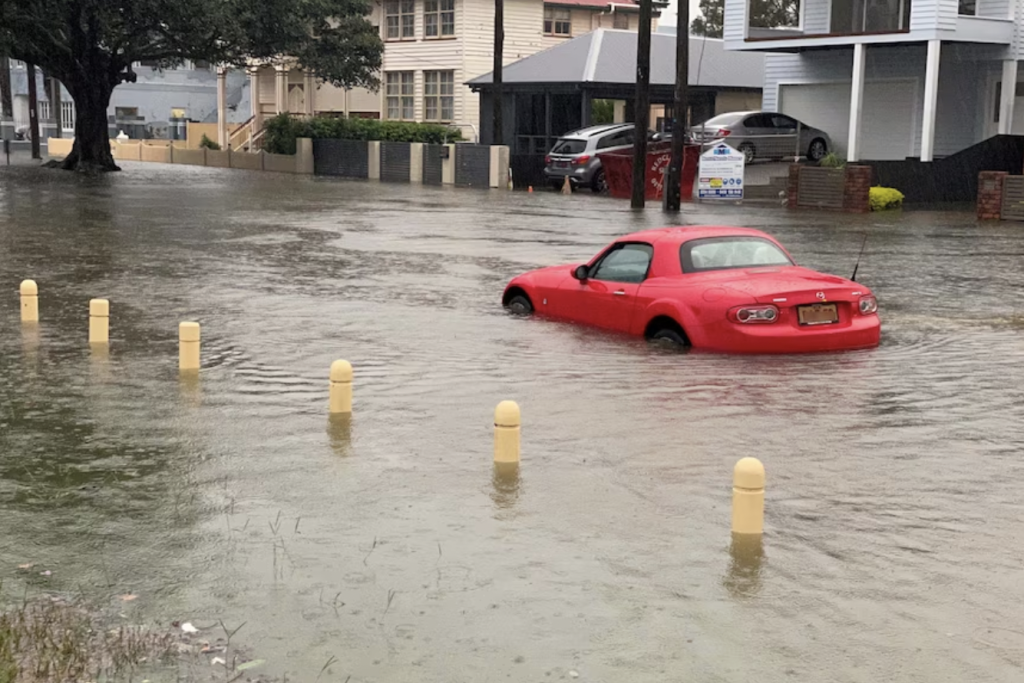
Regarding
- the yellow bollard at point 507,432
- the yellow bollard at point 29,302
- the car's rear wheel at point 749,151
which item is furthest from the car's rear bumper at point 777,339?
the car's rear wheel at point 749,151

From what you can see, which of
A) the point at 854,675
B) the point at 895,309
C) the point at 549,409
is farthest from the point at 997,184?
the point at 854,675

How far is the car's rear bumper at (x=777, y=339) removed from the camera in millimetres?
13031

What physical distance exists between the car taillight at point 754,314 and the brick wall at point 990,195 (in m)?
21.4

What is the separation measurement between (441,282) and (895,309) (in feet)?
19.2

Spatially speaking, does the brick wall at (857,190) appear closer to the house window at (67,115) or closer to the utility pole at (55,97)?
the utility pole at (55,97)

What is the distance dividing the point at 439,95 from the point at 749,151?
66.6 feet

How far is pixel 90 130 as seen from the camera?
52.3m

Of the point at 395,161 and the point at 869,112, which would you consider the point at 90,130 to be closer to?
the point at 395,161

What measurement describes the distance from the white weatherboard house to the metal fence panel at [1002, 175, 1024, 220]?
5.44m

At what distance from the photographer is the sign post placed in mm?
38344

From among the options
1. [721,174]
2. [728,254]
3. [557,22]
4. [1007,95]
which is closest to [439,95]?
[557,22]

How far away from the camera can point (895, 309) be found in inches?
663

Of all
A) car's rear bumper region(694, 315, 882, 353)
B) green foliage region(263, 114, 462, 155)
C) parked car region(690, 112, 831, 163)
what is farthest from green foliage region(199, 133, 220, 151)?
car's rear bumper region(694, 315, 882, 353)

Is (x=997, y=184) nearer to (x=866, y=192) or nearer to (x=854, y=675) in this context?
(x=866, y=192)
